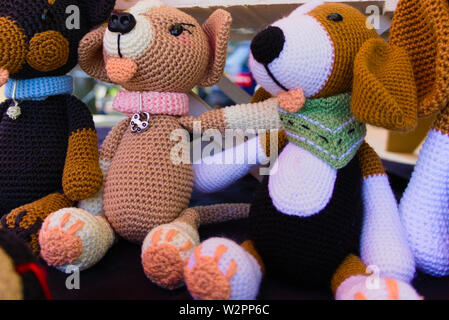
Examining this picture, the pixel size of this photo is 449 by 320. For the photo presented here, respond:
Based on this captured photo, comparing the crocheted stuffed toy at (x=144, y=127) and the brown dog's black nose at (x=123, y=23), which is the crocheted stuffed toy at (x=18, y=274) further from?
the brown dog's black nose at (x=123, y=23)

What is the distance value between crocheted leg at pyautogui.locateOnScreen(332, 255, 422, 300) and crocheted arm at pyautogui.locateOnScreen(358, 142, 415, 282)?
22 mm

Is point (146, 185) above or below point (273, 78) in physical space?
below

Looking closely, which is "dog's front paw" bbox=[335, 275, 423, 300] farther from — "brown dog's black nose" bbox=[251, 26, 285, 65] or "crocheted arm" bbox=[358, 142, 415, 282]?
"brown dog's black nose" bbox=[251, 26, 285, 65]

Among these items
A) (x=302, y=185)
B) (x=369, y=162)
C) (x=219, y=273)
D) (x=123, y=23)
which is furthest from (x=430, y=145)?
(x=123, y=23)

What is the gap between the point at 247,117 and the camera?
0.60 m

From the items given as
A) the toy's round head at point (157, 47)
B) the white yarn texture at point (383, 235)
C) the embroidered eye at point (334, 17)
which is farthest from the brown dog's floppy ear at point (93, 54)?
the white yarn texture at point (383, 235)

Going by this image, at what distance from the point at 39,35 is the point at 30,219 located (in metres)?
0.26

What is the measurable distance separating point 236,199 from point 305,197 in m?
0.40

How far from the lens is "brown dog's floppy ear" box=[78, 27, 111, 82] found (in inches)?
24.2

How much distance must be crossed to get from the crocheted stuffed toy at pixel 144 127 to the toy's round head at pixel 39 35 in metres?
0.03

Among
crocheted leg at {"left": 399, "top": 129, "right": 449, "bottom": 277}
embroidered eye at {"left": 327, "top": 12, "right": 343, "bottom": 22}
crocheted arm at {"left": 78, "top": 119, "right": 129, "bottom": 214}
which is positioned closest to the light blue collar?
crocheted arm at {"left": 78, "top": 119, "right": 129, "bottom": 214}

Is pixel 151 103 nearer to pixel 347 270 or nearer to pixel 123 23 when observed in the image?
pixel 123 23

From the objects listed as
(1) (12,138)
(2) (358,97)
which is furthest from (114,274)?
(2) (358,97)
